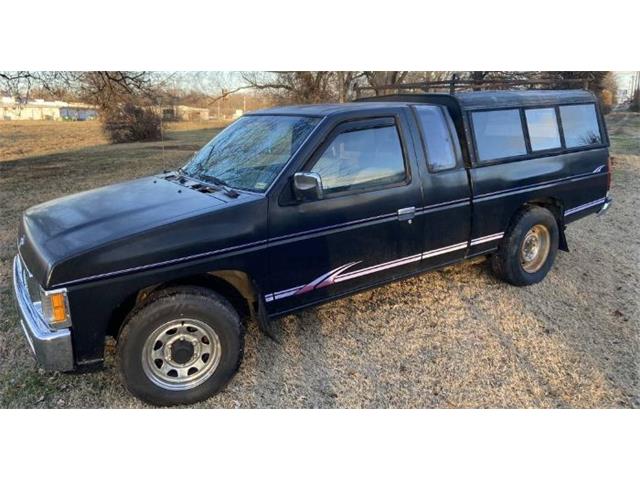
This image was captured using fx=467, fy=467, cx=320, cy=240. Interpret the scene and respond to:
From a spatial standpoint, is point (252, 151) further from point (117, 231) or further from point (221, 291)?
point (117, 231)

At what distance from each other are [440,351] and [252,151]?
Answer: 2.17 m

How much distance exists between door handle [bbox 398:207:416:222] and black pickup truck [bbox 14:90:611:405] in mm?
13

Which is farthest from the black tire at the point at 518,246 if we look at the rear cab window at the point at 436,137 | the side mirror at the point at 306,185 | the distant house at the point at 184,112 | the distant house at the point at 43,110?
the distant house at the point at 43,110

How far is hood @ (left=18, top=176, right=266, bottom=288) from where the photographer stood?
2648mm

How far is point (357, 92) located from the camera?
8.74 m

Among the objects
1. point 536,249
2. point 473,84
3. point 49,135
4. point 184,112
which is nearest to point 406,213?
point 536,249

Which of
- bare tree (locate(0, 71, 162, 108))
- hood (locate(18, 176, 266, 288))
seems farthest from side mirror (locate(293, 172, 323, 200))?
bare tree (locate(0, 71, 162, 108))

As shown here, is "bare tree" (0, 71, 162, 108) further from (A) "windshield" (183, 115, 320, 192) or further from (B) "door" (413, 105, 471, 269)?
(B) "door" (413, 105, 471, 269)

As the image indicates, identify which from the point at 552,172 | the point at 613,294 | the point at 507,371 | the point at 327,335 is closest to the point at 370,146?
the point at 327,335

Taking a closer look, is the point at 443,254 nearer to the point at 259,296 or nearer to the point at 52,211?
the point at 259,296

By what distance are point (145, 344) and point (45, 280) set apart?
2.20ft

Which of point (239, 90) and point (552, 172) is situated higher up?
point (239, 90)

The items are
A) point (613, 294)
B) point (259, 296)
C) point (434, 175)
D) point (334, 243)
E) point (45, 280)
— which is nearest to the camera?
point (45, 280)

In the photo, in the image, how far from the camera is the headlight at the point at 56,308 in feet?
8.54
